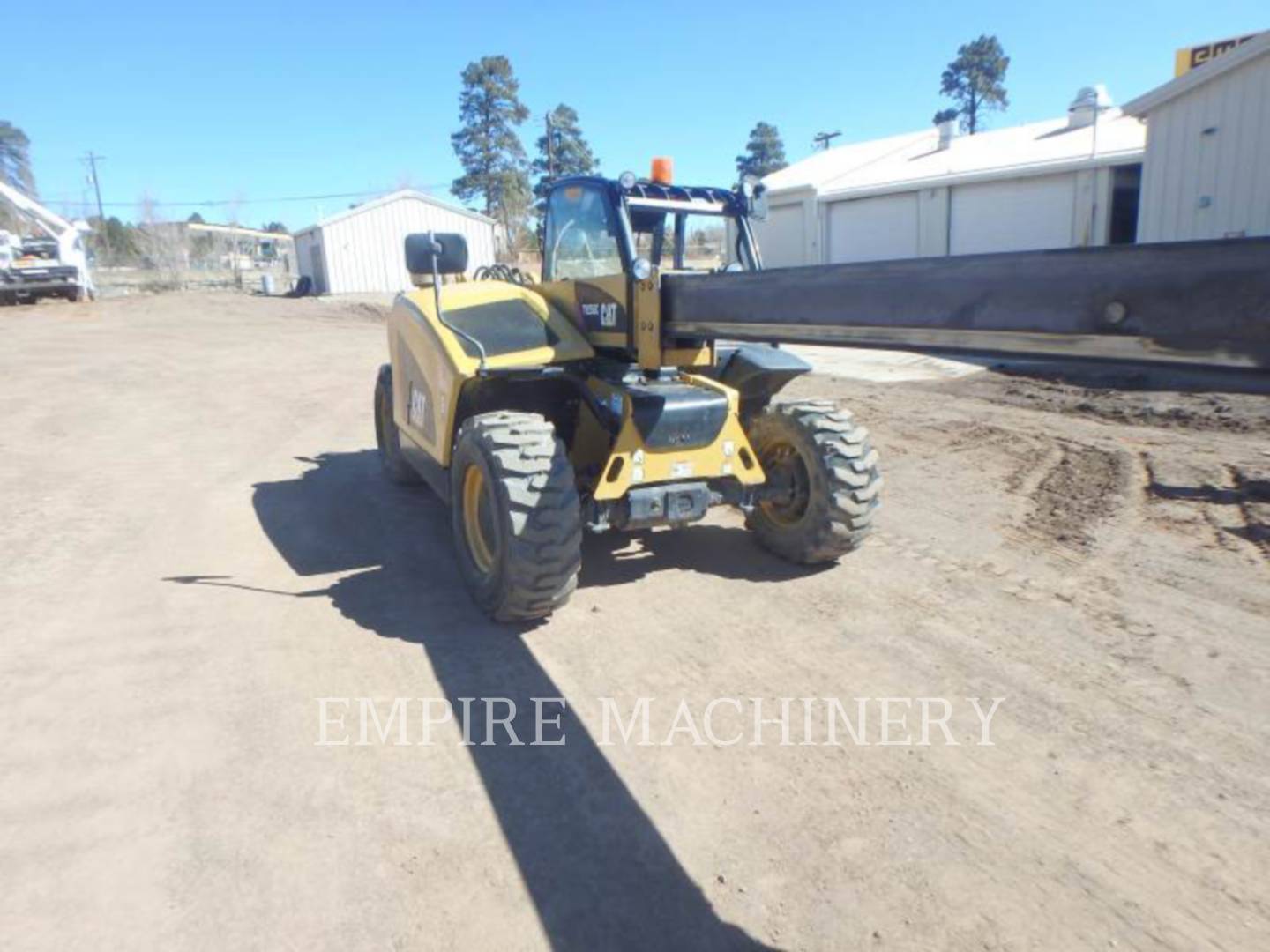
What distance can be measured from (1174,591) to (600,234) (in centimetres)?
389

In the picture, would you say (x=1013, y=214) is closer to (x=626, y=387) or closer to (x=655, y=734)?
(x=626, y=387)

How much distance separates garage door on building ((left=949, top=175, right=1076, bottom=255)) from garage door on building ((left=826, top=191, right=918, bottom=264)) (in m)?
1.33

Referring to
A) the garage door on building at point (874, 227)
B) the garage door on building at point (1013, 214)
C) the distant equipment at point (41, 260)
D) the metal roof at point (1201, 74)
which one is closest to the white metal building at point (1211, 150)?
the metal roof at point (1201, 74)

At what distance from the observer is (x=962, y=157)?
24.8 meters

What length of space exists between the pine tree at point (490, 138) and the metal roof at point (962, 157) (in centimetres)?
2536

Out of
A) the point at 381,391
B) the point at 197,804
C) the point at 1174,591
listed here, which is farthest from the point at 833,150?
the point at 197,804

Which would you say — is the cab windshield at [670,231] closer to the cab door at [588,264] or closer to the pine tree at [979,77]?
the cab door at [588,264]

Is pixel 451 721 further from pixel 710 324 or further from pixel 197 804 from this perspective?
pixel 710 324

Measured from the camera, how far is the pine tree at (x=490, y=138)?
53.3 metres

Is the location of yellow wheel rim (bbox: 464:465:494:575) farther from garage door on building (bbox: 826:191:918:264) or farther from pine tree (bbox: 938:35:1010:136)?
pine tree (bbox: 938:35:1010:136)

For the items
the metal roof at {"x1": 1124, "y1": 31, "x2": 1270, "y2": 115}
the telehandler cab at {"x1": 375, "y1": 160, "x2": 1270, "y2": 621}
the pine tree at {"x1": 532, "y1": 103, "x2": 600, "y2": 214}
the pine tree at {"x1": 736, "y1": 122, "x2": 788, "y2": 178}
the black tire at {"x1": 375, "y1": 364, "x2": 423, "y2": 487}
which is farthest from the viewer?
the pine tree at {"x1": 736, "y1": 122, "x2": 788, "y2": 178}

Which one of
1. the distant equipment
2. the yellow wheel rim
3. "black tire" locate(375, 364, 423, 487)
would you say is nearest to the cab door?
the yellow wheel rim

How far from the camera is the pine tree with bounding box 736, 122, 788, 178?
7331cm

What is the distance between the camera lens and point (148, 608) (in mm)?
5027
